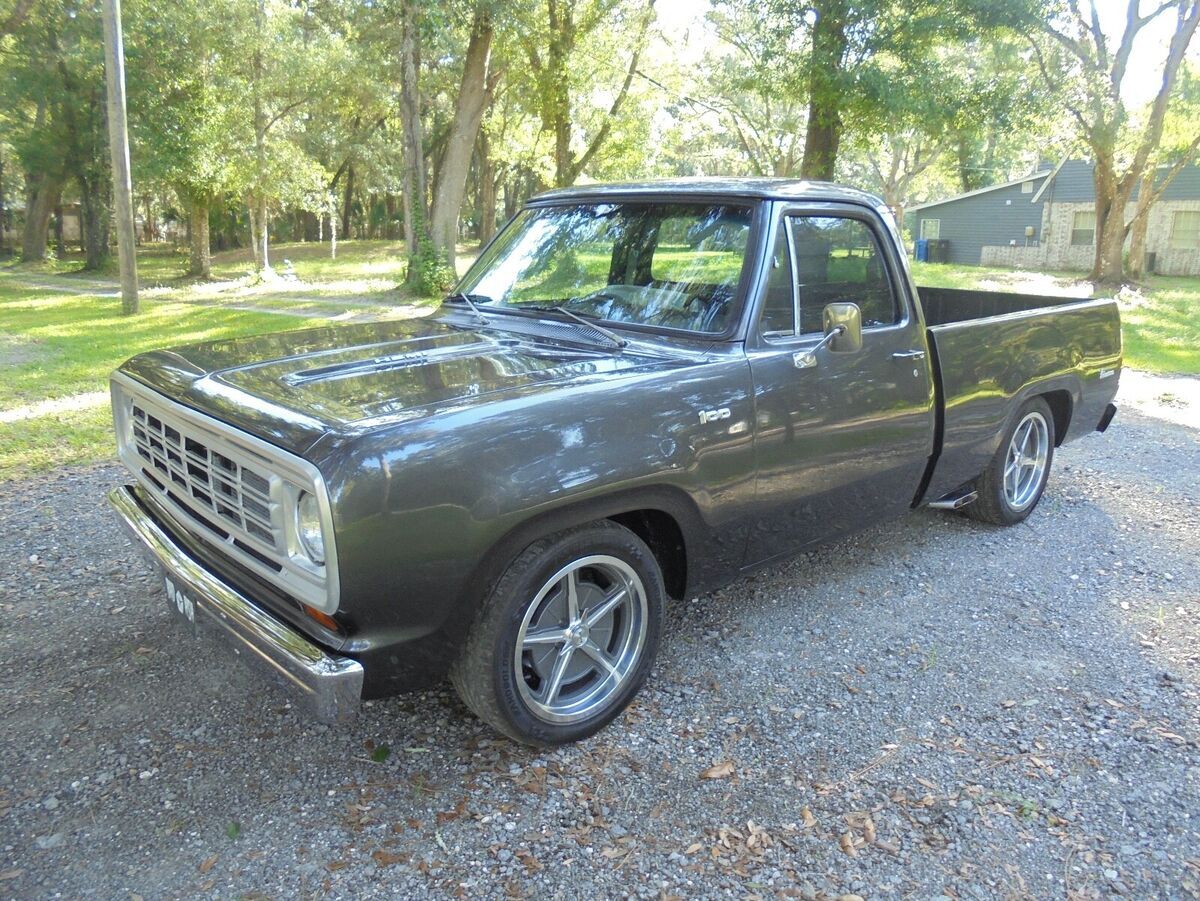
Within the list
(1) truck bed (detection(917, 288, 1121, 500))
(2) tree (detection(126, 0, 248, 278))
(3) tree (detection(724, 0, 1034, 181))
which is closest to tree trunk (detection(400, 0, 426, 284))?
(3) tree (detection(724, 0, 1034, 181))

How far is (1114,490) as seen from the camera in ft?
20.0

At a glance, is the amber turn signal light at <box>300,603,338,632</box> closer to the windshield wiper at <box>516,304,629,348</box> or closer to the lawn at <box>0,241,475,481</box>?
the windshield wiper at <box>516,304,629,348</box>

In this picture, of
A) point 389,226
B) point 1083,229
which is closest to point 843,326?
point 1083,229

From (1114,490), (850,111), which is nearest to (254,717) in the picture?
(1114,490)

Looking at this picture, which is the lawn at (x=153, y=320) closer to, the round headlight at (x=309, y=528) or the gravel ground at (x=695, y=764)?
the gravel ground at (x=695, y=764)

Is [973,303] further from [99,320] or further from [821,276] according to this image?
[99,320]

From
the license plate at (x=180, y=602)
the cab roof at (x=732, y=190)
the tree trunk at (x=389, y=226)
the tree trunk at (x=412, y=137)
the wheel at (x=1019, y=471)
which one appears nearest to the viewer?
the license plate at (x=180, y=602)

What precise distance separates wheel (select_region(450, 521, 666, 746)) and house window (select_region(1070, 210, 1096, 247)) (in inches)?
1274

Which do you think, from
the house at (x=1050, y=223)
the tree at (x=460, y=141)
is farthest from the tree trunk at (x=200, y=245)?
the house at (x=1050, y=223)

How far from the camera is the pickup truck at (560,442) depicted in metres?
2.59

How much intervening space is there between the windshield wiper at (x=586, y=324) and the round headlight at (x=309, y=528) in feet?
4.80

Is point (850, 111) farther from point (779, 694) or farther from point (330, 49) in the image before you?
point (330, 49)

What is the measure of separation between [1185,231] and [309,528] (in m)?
32.9

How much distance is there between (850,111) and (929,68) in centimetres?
124
